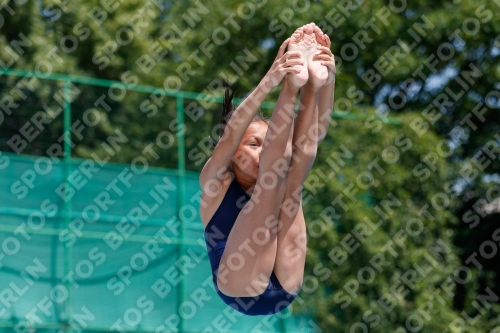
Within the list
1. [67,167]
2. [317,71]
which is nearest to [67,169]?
[67,167]

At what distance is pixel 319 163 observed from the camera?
741 cm

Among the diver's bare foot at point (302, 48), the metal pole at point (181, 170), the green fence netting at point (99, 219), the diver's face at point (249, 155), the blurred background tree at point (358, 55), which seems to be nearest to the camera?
the diver's bare foot at point (302, 48)

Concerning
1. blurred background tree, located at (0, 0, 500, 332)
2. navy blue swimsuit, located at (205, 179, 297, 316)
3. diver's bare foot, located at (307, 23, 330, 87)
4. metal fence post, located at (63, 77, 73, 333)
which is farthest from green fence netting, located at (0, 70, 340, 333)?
diver's bare foot, located at (307, 23, 330, 87)

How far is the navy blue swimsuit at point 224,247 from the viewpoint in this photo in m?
3.58

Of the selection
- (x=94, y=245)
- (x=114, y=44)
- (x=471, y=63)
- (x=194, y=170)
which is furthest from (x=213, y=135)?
(x=471, y=63)

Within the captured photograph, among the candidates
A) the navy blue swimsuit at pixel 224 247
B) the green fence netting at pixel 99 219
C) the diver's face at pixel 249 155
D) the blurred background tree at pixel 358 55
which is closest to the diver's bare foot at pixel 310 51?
the diver's face at pixel 249 155

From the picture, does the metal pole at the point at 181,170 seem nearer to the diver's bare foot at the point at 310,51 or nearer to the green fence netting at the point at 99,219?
the green fence netting at the point at 99,219

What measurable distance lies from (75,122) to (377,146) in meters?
2.73

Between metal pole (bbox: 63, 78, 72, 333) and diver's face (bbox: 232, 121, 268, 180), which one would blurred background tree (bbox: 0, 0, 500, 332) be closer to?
metal pole (bbox: 63, 78, 72, 333)

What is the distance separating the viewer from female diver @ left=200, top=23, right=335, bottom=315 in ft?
10.9

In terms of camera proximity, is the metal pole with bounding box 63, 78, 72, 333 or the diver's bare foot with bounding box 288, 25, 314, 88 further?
the metal pole with bounding box 63, 78, 72, 333

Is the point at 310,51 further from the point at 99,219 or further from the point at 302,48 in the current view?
the point at 99,219

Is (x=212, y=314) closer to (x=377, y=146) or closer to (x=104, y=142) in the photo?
(x=104, y=142)

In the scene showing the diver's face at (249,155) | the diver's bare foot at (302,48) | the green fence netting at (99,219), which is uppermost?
the diver's bare foot at (302,48)
